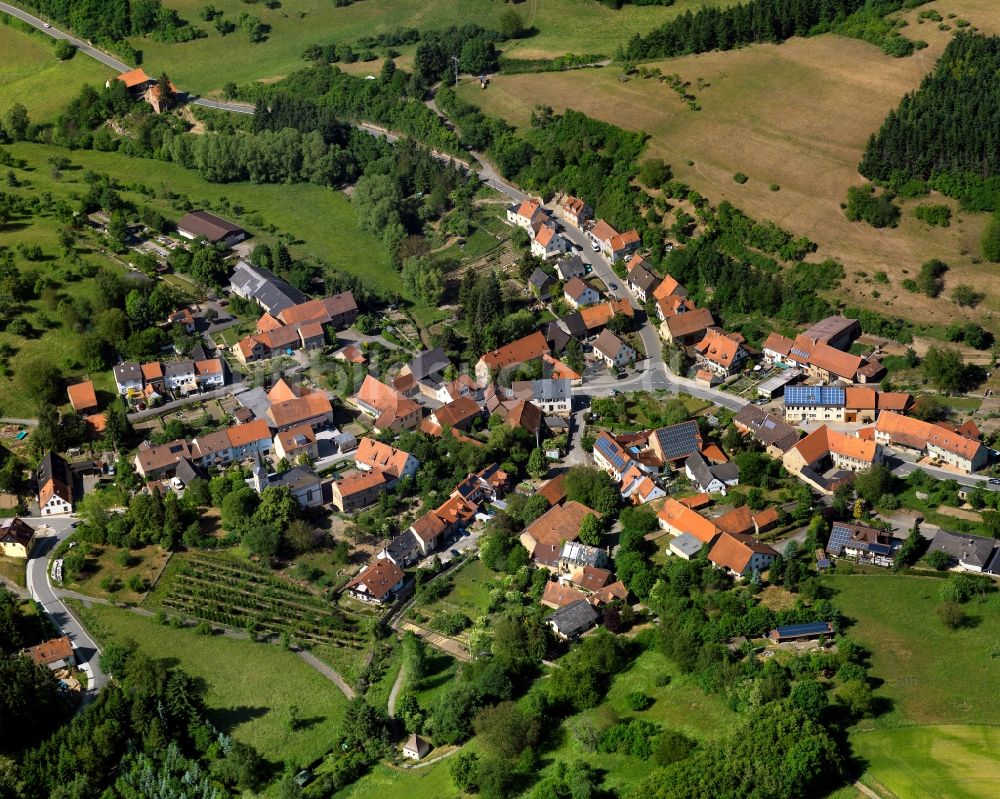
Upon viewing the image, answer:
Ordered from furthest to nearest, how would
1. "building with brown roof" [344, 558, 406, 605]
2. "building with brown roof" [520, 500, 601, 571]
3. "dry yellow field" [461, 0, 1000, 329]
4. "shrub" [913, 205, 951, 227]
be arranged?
"shrub" [913, 205, 951, 227]
"dry yellow field" [461, 0, 1000, 329]
"building with brown roof" [520, 500, 601, 571]
"building with brown roof" [344, 558, 406, 605]

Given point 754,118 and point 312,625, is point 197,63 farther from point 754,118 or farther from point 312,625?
point 312,625

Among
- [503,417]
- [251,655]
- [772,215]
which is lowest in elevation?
[251,655]

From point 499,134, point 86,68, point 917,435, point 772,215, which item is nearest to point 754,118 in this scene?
point 772,215

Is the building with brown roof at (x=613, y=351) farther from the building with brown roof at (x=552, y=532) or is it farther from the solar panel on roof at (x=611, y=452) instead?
the building with brown roof at (x=552, y=532)

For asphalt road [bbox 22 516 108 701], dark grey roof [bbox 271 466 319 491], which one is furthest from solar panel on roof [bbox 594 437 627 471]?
asphalt road [bbox 22 516 108 701]

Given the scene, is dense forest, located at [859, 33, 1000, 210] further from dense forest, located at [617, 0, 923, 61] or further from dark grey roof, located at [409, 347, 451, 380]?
dark grey roof, located at [409, 347, 451, 380]

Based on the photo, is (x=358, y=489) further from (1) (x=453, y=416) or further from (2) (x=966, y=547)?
(2) (x=966, y=547)
